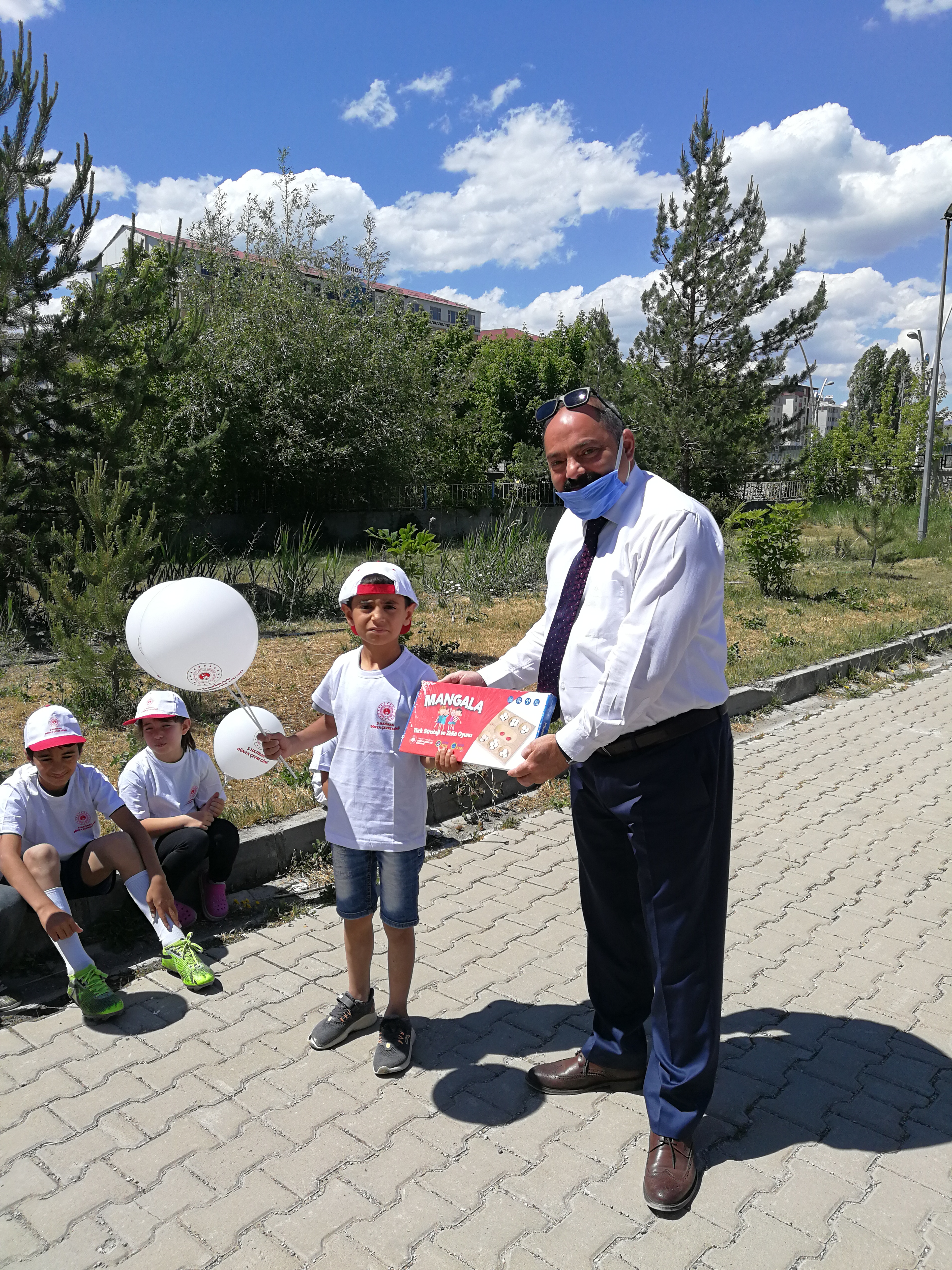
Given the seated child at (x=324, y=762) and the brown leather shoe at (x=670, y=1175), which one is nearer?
the brown leather shoe at (x=670, y=1175)

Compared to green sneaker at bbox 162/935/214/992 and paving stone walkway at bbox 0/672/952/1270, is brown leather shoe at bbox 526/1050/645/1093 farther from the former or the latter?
green sneaker at bbox 162/935/214/992

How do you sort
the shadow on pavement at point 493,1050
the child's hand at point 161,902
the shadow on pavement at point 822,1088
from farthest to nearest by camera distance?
the child's hand at point 161,902 → the shadow on pavement at point 493,1050 → the shadow on pavement at point 822,1088

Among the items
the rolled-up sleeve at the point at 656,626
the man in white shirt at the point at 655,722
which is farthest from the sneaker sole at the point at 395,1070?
the rolled-up sleeve at the point at 656,626

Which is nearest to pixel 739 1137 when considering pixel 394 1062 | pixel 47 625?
pixel 394 1062

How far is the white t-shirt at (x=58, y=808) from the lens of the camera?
360cm

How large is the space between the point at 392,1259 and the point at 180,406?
16.3 metres

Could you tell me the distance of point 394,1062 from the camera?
3.13 meters

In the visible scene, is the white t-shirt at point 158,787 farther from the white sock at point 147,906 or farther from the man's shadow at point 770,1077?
the man's shadow at point 770,1077

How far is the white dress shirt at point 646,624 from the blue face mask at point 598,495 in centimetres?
2

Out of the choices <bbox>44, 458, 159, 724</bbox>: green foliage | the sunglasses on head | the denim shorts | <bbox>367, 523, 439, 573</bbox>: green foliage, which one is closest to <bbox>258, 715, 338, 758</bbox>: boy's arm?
the denim shorts

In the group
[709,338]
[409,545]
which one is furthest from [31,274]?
[709,338]

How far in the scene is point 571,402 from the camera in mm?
2666

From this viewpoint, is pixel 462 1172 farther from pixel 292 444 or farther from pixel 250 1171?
pixel 292 444

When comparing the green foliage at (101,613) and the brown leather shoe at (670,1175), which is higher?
the green foliage at (101,613)
